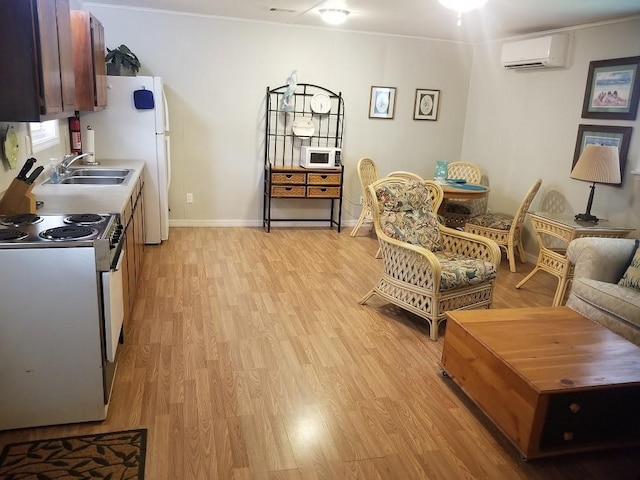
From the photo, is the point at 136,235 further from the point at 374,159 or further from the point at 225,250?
the point at 374,159

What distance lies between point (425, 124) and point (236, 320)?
13.0 ft

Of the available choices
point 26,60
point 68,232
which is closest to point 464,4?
point 26,60

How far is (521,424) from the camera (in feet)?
6.91

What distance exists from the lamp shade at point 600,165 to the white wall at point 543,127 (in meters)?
0.27

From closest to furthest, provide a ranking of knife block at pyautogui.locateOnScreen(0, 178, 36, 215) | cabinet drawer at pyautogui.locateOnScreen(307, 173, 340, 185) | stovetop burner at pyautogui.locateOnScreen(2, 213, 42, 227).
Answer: stovetop burner at pyautogui.locateOnScreen(2, 213, 42, 227)
knife block at pyautogui.locateOnScreen(0, 178, 36, 215)
cabinet drawer at pyautogui.locateOnScreen(307, 173, 340, 185)

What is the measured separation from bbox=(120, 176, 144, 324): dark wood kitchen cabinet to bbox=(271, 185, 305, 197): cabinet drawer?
186 centimetres

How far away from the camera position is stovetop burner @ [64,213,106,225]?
2.33 meters

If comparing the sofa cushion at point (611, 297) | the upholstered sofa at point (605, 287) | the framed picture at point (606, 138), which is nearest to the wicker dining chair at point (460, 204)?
the framed picture at point (606, 138)

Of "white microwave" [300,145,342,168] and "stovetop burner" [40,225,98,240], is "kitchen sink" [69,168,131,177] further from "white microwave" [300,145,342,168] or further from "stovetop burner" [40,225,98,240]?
"white microwave" [300,145,342,168]

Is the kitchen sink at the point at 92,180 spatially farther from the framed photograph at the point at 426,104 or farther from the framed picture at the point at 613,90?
the framed picture at the point at 613,90

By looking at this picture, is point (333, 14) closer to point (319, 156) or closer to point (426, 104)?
point (319, 156)

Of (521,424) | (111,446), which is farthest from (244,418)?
(521,424)

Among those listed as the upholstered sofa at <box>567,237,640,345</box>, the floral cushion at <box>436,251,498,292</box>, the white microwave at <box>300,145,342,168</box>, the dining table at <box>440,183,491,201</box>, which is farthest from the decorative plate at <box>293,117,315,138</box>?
the upholstered sofa at <box>567,237,640,345</box>

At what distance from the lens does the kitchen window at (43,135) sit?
3.33 metres
